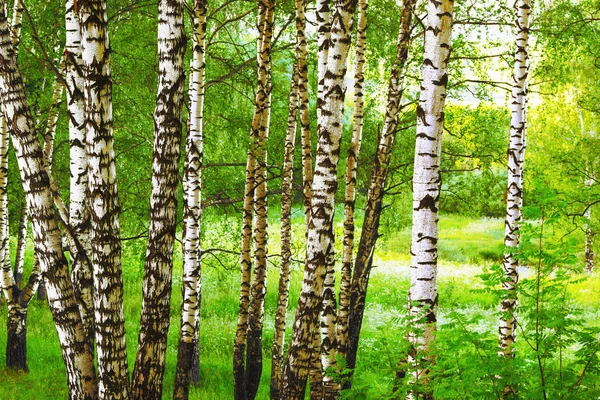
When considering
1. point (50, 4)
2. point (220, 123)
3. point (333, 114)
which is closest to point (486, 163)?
point (333, 114)

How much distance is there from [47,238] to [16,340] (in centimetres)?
781

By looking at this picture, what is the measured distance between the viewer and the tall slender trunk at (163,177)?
20.5 feet

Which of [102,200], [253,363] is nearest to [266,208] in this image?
[253,363]

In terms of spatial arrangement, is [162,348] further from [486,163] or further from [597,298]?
[597,298]

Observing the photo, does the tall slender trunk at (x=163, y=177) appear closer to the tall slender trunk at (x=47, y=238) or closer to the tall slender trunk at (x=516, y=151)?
the tall slender trunk at (x=47, y=238)

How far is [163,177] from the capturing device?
628 cm

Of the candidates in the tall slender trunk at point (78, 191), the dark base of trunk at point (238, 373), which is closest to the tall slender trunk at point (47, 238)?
the tall slender trunk at point (78, 191)

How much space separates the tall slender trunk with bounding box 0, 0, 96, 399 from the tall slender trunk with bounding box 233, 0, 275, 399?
379 centimetres

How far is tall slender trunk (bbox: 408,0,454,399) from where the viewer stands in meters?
5.57

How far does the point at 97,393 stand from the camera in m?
6.51

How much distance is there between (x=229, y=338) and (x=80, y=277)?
11.4m

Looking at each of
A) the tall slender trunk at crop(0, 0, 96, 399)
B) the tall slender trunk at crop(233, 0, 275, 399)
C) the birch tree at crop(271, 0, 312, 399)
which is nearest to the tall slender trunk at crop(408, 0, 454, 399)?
the tall slender trunk at crop(0, 0, 96, 399)

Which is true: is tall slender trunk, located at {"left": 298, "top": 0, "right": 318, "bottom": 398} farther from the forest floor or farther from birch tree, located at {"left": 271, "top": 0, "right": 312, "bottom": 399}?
birch tree, located at {"left": 271, "top": 0, "right": 312, "bottom": 399}

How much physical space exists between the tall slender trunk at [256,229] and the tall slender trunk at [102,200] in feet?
12.6
